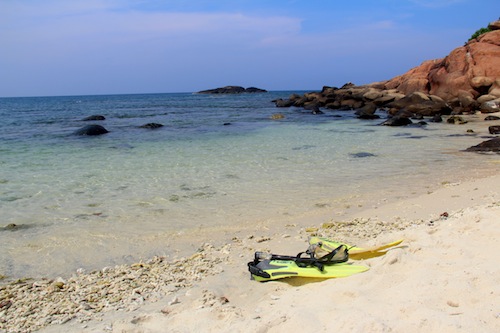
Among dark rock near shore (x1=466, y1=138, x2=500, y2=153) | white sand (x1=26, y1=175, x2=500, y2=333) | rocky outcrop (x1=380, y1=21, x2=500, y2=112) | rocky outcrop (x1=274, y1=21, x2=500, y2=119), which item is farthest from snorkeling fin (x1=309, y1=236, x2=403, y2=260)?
rocky outcrop (x1=380, y1=21, x2=500, y2=112)

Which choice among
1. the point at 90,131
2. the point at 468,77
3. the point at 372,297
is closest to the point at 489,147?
the point at 372,297

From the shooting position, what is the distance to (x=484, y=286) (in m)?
3.12

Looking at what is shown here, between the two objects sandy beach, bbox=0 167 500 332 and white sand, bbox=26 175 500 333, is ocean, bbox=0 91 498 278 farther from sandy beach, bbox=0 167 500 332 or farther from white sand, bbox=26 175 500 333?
white sand, bbox=26 175 500 333

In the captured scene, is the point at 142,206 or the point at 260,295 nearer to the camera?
the point at 260,295

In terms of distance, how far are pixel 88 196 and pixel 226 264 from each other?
4791 millimetres

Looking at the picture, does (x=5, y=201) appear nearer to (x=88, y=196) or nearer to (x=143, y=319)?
(x=88, y=196)

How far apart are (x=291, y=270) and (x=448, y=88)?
105 feet

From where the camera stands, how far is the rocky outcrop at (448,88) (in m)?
28.3

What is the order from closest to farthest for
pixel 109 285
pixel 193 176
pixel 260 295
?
1. pixel 260 295
2. pixel 109 285
3. pixel 193 176

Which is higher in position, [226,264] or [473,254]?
[473,254]

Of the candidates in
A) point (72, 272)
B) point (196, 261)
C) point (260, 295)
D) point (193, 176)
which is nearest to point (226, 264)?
point (196, 261)

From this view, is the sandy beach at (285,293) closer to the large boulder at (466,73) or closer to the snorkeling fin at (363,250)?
the snorkeling fin at (363,250)

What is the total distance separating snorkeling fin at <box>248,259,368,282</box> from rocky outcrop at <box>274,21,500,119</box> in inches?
Result: 953

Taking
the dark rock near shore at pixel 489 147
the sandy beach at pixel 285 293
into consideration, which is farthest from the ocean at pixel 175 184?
the sandy beach at pixel 285 293
